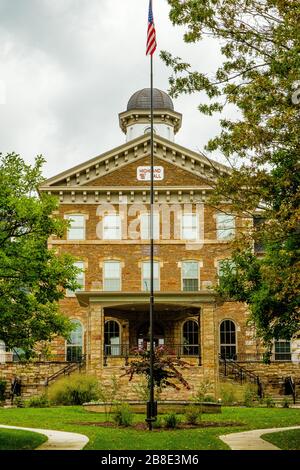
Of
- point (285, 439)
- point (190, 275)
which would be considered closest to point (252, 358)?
point (190, 275)

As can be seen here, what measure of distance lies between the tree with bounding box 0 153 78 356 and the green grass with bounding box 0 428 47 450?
209 cm

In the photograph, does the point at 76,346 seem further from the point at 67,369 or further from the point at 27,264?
the point at 27,264

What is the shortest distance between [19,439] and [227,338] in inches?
1060

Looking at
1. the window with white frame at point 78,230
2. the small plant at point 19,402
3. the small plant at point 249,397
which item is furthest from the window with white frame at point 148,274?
the small plant at point 19,402

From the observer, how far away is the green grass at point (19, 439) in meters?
16.8

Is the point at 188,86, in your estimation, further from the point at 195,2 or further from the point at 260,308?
the point at 260,308

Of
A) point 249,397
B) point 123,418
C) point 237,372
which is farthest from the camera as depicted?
point 237,372

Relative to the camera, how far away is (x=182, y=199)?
45.1m

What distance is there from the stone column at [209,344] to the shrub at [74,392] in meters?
5.33

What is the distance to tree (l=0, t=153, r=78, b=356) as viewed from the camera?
56.2 feet

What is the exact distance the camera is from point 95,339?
34812 millimetres

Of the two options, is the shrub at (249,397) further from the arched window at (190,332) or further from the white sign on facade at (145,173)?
the white sign on facade at (145,173)

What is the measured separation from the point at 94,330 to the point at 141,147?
46.4ft
